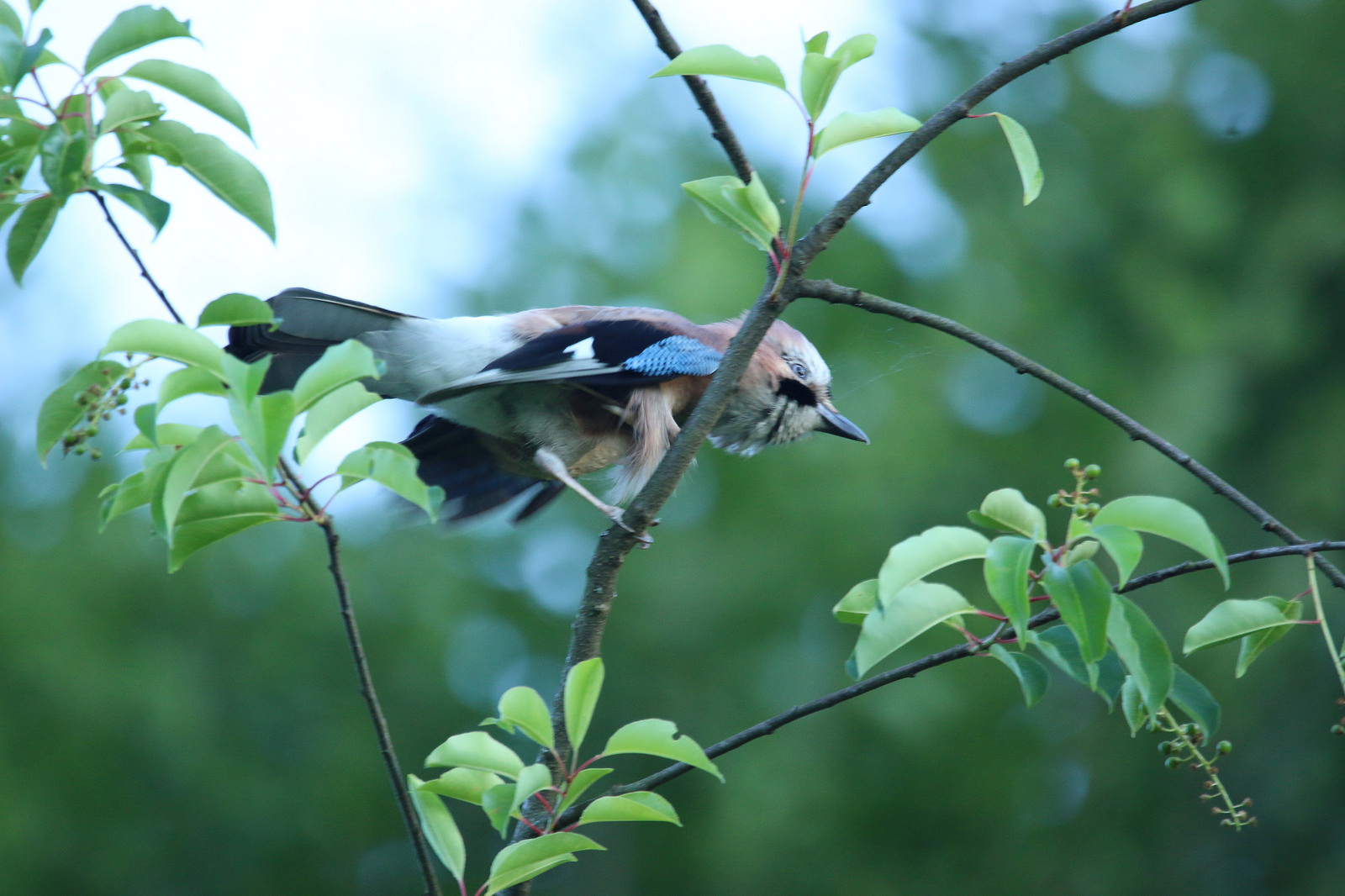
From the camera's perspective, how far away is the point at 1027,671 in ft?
6.17

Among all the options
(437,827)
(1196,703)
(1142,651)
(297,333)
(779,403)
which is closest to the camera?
(1142,651)

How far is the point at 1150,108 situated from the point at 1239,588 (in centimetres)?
552

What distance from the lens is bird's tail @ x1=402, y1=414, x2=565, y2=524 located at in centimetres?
385

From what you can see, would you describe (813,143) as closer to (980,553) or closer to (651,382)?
(980,553)

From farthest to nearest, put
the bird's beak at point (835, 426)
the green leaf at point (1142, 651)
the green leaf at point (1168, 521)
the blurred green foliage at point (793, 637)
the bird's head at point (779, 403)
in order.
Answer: the blurred green foliage at point (793, 637) < the bird's beak at point (835, 426) < the bird's head at point (779, 403) < the green leaf at point (1142, 651) < the green leaf at point (1168, 521)

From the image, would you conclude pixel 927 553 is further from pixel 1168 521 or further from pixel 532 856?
pixel 532 856

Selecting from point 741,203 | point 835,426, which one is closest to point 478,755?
point 741,203

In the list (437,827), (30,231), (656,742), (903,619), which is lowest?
(437,827)

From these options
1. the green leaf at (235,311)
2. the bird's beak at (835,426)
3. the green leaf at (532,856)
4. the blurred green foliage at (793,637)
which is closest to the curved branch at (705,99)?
the green leaf at (235,311)

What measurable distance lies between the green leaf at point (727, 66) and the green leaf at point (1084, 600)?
930 millimetres

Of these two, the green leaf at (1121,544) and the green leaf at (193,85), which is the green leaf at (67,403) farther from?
the green leaf at (1121,544)

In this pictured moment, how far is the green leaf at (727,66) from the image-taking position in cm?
180

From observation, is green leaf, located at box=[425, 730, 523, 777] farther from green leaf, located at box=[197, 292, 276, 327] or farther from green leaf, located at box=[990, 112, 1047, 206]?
green leaf, located at box=[990, 112, 1047, 206]

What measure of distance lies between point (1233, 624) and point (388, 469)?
1425mm
